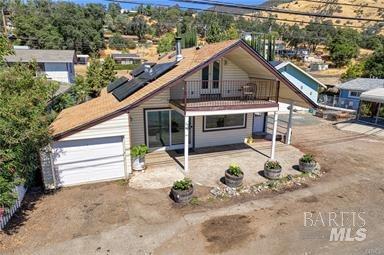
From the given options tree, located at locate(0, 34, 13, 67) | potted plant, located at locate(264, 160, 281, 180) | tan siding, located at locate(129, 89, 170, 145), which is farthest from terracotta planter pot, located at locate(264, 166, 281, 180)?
tree, located at locate(0, 34, 13, 67)

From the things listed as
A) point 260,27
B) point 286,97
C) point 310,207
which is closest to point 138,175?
point 310,207

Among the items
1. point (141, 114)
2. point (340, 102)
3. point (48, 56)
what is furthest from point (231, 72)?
point (48, 56)

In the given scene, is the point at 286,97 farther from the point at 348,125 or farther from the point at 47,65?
the point at 47,65

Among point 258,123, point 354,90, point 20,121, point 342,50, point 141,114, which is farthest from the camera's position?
point 342,50

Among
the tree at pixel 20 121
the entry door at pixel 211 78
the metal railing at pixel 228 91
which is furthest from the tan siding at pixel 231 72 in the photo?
the tree at pixel 20 121

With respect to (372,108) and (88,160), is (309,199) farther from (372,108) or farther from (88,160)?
(372,108)

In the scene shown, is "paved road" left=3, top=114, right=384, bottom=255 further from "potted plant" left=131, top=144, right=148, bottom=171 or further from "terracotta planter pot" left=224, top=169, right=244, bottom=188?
"potted plant" left=131, top=144, right=148, bottom=171
